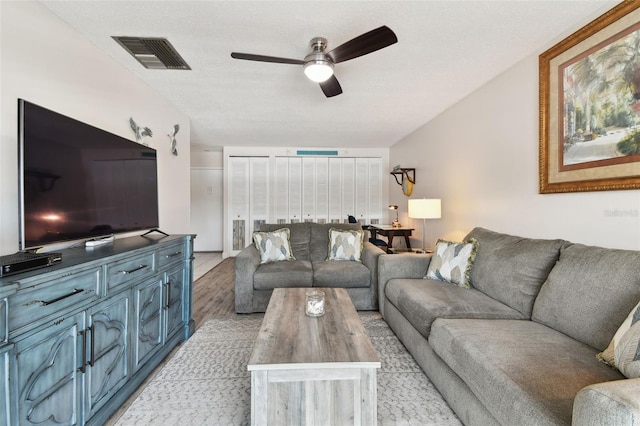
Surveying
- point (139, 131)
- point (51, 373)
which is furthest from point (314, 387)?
point (139, 131)

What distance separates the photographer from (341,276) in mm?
2895

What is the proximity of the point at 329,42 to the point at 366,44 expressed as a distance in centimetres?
46

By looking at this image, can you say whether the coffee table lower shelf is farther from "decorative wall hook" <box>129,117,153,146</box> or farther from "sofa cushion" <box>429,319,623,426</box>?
"decorative wall hook" <box>129,117,153,146</box>

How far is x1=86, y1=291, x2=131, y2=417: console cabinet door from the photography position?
1354 millimetres

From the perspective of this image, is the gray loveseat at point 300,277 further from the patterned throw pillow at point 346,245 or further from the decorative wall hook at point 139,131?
the decorative wall hook at point 139,131

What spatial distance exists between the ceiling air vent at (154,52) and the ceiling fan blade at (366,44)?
1.31 m

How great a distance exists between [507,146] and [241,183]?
4839mm

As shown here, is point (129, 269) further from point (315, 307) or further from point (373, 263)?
point (373, 263)

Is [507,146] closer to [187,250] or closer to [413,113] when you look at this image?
[413,113]

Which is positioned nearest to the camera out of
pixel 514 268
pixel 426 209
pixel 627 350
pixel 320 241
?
pixel 627 350

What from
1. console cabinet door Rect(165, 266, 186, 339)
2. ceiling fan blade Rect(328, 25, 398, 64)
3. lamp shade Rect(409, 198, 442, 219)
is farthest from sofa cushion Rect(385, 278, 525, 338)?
console cabinet door Rect(165, 266, 186, 339)

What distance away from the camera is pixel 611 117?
1.68m

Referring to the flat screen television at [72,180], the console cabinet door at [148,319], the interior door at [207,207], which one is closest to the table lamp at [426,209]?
the console cabinet door at [148,319]

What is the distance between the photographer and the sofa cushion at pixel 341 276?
2.88 meters
